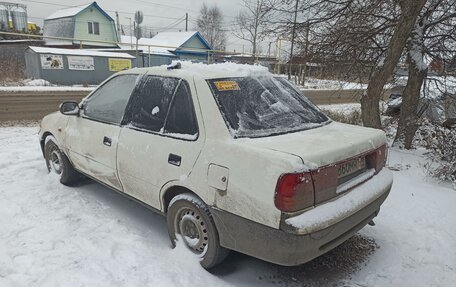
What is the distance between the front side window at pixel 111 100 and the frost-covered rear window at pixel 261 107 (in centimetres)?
118

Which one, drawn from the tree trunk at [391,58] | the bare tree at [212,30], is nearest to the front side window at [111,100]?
the tree trunk at [391,58]

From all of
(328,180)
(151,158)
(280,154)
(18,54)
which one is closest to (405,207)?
(328,180)

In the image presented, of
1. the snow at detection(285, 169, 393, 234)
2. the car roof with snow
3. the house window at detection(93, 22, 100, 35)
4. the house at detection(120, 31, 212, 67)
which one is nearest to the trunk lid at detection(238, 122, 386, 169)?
the snow at detection(285, 169, 393, 234)

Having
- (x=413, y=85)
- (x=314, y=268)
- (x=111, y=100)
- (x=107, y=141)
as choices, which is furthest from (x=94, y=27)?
A: (x=314, y=268)

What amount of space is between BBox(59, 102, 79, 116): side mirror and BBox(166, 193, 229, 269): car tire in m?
1.99

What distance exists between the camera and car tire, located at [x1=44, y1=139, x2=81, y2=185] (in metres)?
4.78

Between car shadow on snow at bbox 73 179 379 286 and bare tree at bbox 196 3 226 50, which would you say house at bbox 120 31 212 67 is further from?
car shadow on snow at bbox 73 179 379 286

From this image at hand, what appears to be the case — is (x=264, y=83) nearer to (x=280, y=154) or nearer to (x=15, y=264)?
(x=280, y=154)

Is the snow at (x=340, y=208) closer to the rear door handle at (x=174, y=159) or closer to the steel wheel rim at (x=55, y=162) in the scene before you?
the rear door handle at (x=174, y=159)

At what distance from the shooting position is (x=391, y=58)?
6250mm

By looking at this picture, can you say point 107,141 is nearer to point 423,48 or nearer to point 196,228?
point 196,228

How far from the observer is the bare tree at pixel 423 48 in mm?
6949

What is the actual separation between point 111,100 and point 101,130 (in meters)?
0.38

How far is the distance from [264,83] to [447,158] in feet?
12.5
